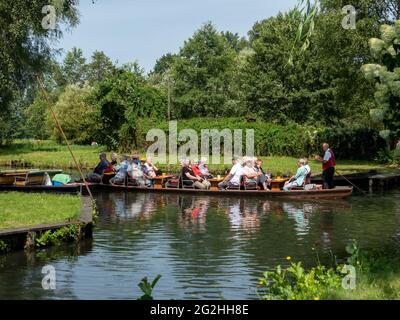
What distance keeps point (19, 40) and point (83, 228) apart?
12.9 m

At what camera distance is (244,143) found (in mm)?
43531

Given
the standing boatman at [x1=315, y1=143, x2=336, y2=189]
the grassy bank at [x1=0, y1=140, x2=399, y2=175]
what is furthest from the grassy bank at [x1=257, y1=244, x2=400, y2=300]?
the grassy bank at [x1=0, y1=140, x2=399, y2=175]

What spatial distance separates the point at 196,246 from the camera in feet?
47.7

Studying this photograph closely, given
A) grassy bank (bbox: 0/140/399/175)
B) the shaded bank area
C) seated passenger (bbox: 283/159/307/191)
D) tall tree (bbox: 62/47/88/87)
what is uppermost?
tall tree (bbox: 62/47/88/87)

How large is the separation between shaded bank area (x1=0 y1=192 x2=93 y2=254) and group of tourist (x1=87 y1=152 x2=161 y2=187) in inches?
325

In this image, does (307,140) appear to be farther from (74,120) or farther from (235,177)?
(74,120)

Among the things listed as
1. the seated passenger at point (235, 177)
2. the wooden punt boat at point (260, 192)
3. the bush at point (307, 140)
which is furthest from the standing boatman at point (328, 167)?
the bush at point (307, 140)

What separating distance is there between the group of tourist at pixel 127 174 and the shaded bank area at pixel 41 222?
8257 mm

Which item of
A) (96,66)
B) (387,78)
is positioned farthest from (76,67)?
(387,78)

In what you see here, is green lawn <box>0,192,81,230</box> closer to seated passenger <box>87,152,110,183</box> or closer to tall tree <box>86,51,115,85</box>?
seated passenger <box>87,152,110,183</box>

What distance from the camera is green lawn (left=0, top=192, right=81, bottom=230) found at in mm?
14367

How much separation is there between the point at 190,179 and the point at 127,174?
3.01 m
